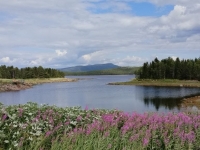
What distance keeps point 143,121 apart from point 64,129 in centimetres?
292

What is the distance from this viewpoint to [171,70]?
504ft

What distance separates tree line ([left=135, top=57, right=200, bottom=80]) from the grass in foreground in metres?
144

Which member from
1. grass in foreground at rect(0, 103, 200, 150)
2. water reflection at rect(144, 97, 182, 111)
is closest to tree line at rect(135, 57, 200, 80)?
water reflection at rect(144, 97, 182, 111)

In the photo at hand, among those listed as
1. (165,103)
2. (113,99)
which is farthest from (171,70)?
(165,103)

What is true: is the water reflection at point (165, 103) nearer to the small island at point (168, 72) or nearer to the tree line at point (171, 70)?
the small island at point (168, 72)

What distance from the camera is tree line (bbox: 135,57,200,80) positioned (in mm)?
A: 149375

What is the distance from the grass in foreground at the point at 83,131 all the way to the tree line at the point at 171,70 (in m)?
144

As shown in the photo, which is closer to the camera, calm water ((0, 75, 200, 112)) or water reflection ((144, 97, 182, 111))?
water reflection ((144, 97, 182, 111))

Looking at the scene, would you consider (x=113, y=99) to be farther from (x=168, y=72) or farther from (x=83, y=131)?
(x=168, y=72)

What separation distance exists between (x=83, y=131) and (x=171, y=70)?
14960 centimetres

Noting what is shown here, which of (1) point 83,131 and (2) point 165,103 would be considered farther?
(2) point 165,103

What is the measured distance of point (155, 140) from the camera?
31.0 feet

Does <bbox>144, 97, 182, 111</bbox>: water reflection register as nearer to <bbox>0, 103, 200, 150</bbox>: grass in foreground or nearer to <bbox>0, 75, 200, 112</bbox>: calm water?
<bbox>0, 75, 200, 112</bbox>: calm water

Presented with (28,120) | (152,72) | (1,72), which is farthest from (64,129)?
(1,72)
